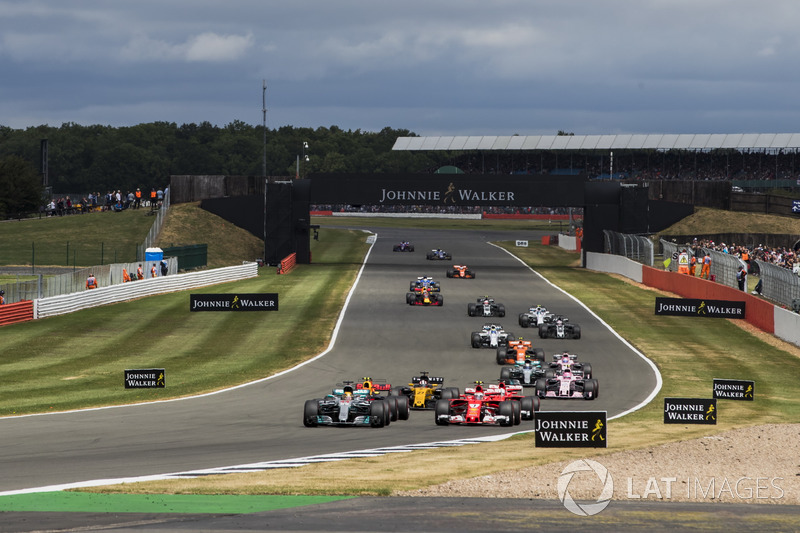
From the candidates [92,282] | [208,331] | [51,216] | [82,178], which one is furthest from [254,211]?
[82,178]

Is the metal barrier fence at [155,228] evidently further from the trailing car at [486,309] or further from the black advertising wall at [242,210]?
the trailing car at [486,309]

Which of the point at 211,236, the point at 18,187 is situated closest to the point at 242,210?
the point at 211,236

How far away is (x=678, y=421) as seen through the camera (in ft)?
74.4

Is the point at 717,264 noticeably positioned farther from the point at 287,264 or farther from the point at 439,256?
the point at 439,256

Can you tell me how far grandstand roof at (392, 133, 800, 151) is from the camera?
127 meters

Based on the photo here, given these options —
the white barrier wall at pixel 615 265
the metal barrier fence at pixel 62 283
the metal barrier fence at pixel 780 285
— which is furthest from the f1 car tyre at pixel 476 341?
the white barrier wall at pixel 615 265

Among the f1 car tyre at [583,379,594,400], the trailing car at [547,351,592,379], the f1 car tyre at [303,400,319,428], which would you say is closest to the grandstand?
the trailing car at [547,351,592,379]

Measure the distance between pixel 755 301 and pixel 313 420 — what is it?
26.1 metres

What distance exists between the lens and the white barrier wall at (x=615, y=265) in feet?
204

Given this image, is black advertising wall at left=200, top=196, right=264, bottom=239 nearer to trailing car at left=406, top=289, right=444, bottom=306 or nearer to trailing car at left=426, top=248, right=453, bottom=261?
trailing car at left=426, top=248, right=453, bottom=261

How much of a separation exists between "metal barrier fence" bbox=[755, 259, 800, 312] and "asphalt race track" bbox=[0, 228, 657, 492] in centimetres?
646

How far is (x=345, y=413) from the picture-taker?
2269cm

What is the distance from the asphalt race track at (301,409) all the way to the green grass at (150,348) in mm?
1399

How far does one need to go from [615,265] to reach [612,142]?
229ft
